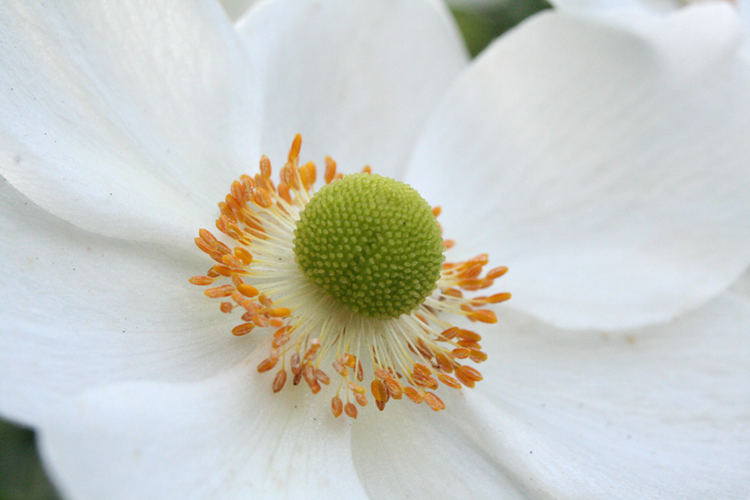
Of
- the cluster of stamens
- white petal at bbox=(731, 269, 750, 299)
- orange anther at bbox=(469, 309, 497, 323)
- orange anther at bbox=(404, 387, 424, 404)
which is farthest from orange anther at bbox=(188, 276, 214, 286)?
white petal at bbox=(731, 269, 750, 299)

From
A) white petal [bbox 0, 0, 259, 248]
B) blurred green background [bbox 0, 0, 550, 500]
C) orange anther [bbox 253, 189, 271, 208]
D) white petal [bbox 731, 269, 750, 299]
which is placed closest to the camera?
white petal [bbox 0, 0, 259, 248]

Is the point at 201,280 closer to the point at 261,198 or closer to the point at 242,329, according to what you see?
the point at 242,329

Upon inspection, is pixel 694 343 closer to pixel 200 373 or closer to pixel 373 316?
pixel 373 316

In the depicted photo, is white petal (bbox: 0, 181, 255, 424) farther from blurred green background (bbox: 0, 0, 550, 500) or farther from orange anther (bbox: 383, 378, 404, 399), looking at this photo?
blurred green background (bbox: 0, 0, 550, 500)

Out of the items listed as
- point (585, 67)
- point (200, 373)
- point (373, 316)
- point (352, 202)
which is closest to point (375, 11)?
point (585, 67)

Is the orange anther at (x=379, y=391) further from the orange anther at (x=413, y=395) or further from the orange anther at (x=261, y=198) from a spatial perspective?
the orange anther at (x=261, y=198)
